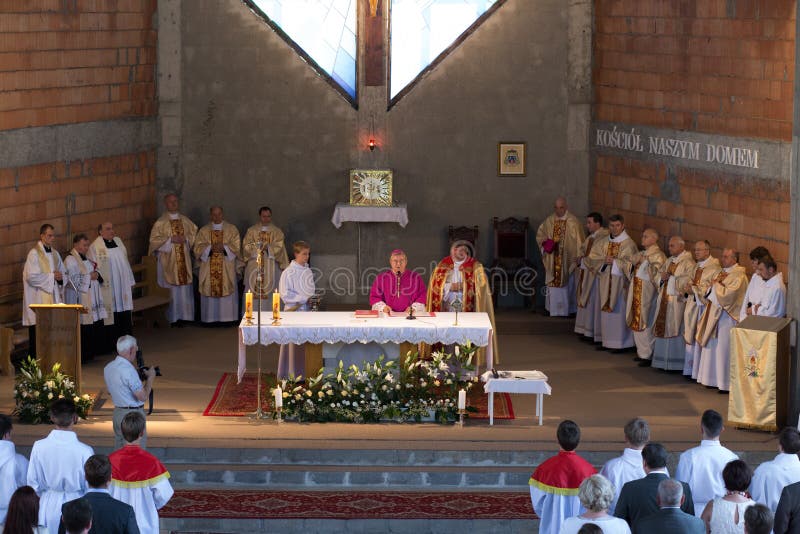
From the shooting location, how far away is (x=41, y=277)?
15.6m

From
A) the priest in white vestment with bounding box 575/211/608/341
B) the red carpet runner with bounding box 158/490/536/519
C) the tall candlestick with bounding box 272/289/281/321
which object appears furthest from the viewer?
the priest in white vestment with bounding box 575/211/608/341

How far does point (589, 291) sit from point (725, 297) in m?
2.99

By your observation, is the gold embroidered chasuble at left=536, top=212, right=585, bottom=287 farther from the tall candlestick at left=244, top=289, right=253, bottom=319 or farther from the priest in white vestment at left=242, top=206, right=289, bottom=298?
the tall candlestick at left=244, top=289, right=253, bottom=319

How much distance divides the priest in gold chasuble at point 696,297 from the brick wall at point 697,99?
501 mm

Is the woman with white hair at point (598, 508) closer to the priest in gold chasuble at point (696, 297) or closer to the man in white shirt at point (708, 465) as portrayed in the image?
the man in white shirt at point (708, 465)

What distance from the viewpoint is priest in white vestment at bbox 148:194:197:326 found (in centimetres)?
1869

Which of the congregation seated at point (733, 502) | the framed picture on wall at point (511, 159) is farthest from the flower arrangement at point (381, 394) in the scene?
the framed picture on wall at point (511, 159)

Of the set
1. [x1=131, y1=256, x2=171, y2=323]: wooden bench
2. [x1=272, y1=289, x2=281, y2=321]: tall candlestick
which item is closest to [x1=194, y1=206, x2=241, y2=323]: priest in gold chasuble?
[x1=131, y1=256, x2=171, y2=323]: wooden bench

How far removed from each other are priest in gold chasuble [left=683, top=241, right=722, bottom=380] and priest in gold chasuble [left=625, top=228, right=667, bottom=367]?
65 centimetres

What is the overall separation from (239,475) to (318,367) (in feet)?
6.69

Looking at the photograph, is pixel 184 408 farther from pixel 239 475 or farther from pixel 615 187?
pixel 615 187

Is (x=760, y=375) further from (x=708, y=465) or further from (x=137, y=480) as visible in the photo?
(x=137, y=480)

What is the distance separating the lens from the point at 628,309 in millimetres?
16812

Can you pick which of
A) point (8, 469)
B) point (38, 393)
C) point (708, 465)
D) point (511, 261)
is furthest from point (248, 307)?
point (708, 465)
